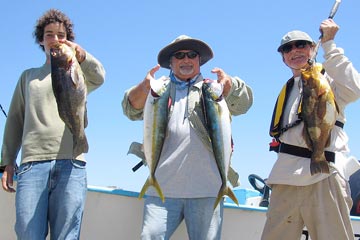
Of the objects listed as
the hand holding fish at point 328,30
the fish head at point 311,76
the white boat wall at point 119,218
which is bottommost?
the white boat wall at point 119,218

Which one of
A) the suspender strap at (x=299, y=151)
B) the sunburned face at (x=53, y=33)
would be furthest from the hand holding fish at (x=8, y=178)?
the suspender strap at (x=299, y=151)

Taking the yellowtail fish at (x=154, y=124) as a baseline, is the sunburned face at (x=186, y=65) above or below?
above

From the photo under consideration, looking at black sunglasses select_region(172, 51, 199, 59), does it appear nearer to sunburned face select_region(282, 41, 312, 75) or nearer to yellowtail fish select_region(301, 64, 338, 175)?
sunburned face select_region(282, 41, 312, 75)

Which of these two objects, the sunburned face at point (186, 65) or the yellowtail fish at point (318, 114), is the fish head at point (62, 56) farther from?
the yellowtail fish at point (318, 114)

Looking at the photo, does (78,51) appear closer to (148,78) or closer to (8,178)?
(148,78)

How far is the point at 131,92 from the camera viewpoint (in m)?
4.67

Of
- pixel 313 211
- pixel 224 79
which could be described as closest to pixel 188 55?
pixel 224 79

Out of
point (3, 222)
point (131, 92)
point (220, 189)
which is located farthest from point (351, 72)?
point (3, 222)

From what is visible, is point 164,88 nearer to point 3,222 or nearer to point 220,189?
point 220,189

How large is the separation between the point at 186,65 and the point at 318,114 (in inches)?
57.1

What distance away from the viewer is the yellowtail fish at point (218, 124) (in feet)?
13.9

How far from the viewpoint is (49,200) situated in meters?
4.11

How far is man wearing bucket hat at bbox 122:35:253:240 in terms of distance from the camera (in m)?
4.14

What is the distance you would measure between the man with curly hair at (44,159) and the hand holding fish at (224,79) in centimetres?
120
